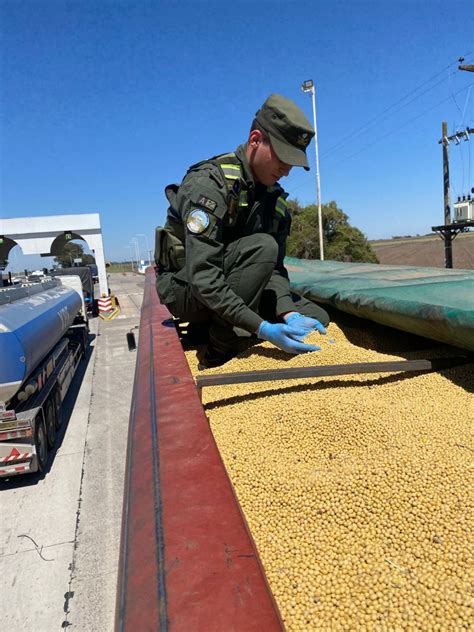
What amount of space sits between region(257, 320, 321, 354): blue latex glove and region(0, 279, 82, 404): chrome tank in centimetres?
297

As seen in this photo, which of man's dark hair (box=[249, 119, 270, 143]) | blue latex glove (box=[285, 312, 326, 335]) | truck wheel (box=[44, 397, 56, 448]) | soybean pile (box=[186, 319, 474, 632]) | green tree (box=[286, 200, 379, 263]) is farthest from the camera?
green tree (box=[286, 200, 379, 263])

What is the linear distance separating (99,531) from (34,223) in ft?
64.6

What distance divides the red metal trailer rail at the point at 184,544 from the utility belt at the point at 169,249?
Answer: 1.60m

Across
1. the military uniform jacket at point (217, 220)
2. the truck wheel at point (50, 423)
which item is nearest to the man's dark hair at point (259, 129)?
the military uniform jacket at point (217, 220)

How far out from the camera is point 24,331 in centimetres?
436

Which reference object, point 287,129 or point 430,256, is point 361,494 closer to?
point 287,129

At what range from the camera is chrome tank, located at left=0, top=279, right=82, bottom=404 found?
394 cm

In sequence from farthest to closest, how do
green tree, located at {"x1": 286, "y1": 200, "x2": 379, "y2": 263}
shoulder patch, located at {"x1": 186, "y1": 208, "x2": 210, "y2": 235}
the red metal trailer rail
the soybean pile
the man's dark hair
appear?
green tree, located at {"x1": 286, "y1": 200, "x2": 379, "y2": 263} < the man's dark hair < shoulder patch, located at {"x1": 186, "y1": 208, "x2": 210, "y2": 235} < the soybean pile < the red metal trailer rail

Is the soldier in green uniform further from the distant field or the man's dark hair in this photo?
the distant field

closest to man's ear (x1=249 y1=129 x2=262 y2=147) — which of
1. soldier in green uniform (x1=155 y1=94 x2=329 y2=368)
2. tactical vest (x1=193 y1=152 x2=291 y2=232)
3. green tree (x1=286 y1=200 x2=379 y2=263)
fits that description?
soldier in green uniform (x1=155 y1=94 x2=329 y2=368)

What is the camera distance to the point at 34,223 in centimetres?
1997

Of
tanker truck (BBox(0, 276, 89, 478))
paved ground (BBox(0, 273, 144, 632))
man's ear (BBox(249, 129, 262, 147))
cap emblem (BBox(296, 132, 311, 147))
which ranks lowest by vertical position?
paved ground (BBox(0, 273, 144, 632))

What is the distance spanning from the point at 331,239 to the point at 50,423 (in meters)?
27.4

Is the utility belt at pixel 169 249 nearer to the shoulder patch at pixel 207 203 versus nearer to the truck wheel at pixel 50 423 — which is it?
the shoulder patch at pixel 207 203
